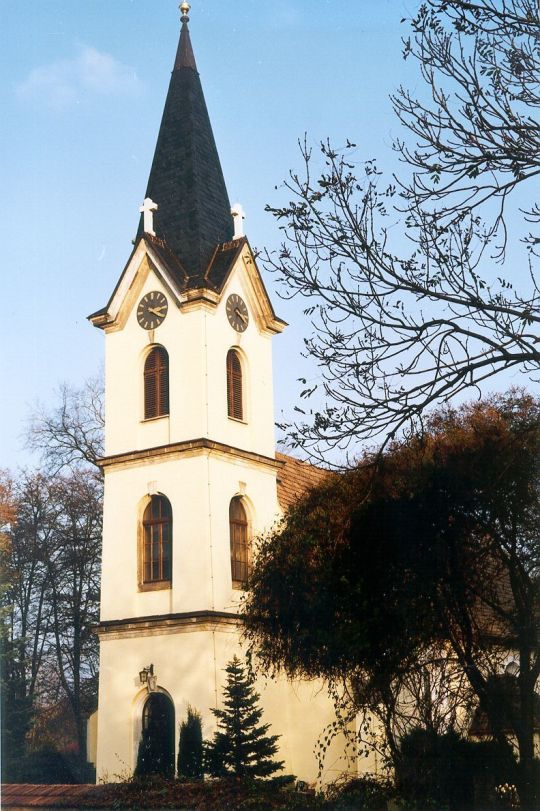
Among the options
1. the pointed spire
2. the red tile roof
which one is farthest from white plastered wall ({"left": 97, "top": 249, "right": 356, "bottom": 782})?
the pointed spire

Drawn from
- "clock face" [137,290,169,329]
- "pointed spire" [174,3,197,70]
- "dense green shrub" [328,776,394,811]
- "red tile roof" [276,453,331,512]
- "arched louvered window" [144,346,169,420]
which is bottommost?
"dense green shrub" [328,776,394,811]

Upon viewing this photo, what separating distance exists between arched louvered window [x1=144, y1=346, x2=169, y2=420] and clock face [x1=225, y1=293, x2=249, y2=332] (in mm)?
2103

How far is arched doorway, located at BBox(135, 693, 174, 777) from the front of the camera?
2698 cm

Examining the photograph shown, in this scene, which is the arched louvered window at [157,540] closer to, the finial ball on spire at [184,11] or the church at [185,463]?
the church at [185,463]

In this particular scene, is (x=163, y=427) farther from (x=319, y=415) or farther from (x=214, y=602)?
(x=319, y=415)

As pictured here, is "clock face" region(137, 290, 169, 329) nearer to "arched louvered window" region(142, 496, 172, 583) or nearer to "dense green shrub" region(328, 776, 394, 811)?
"arched louvered window" region(142, 496, 172, 583)

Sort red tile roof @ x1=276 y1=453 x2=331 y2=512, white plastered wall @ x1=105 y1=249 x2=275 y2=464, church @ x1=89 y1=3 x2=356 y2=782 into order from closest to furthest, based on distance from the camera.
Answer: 1. church @ x1=89 y1=3 x2=356 y2=782
2. white plastered wall @ x1=105 y1=249 x2=275 y2=464
3. red tile roof @ x1=276 y1=453 x2=331 y2=512

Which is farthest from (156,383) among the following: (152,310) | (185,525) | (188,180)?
(188,180)

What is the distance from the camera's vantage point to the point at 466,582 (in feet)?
53.7

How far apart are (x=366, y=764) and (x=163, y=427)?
9888mm

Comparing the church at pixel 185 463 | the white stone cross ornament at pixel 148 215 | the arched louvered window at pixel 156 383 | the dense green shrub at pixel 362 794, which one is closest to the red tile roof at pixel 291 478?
the church at pixel 185 463

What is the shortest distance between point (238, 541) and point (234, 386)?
4.31 metres

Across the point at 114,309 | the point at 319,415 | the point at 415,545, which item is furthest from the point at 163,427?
the point at 319,415

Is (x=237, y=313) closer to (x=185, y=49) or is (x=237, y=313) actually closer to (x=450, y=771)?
(x=185, y=49)
